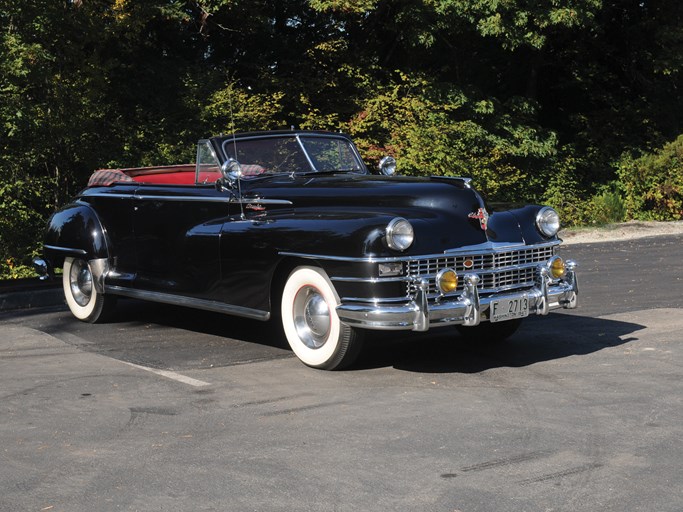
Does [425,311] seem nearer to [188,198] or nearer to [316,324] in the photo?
[316,324]

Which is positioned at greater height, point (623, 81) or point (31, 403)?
point (623, 81)

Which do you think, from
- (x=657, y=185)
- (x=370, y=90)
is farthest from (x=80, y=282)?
(x=657, y=185)

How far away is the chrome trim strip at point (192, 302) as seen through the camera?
794 centimetres

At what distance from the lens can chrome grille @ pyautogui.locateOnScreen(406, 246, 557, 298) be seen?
710 cm

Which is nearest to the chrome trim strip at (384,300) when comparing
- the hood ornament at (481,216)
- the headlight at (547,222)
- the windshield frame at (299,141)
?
the hood ornament at (481,216)

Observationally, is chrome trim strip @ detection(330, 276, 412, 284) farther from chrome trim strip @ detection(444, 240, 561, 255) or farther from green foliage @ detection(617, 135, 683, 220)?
green foliage @ detection(617, 135, 683, 220)

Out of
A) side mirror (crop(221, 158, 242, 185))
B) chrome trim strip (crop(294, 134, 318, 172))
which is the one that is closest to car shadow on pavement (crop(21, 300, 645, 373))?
side mirror (crop(221, 158, 242, 185))

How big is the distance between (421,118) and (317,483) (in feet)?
63.3

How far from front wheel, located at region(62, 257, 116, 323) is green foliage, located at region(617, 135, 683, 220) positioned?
1797cm

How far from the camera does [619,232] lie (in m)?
20.9

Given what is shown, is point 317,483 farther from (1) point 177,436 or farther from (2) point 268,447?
(1) point 177,436

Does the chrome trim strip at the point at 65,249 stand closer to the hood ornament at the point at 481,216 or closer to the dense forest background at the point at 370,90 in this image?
the hood ornament at the point at 481,216

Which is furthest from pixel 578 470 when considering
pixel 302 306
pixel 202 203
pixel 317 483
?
pixel 202 203

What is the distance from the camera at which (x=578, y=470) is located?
4.92 m
